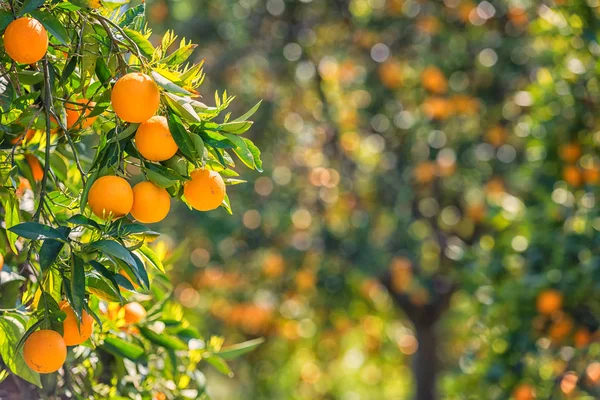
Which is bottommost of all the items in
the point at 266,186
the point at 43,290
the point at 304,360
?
the point at 304,360

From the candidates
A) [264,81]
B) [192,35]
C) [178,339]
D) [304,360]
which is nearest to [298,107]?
[264,81]

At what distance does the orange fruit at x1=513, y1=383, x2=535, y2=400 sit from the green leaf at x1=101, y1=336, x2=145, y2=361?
1618 millimetres

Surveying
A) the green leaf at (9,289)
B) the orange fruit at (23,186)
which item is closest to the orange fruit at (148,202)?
the green leaf at (9,289)

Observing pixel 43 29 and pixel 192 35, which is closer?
pixel 43 29

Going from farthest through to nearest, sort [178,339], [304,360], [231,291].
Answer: [304,360] < [231,291] < [178,339]

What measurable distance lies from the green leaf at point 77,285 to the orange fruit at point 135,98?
0.20 m

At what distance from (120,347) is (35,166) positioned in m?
0.37

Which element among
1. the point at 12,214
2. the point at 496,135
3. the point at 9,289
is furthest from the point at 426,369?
the point at 12,214

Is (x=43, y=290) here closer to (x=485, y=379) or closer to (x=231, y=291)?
(x=485, y=379)

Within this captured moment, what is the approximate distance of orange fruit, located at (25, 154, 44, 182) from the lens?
1465 millimetres

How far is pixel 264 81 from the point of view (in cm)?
436

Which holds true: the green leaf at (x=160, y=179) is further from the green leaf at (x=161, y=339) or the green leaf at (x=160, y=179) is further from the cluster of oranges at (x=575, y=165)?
the cluster of oranges at (x=575, y=165)

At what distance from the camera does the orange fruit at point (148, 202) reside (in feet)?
3.60

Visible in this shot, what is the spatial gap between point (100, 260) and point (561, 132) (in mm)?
2122
